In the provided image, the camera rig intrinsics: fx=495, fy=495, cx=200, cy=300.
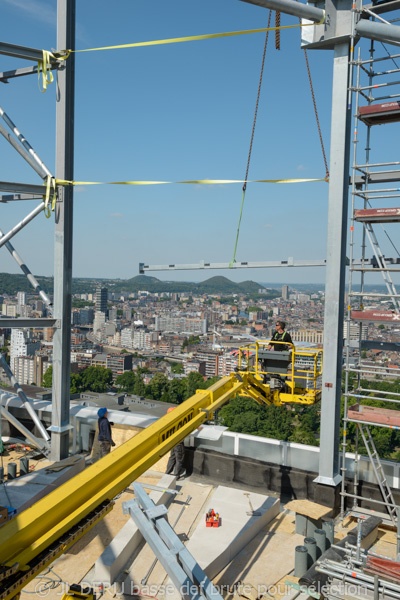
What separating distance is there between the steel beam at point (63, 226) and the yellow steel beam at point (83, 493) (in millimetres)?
4183

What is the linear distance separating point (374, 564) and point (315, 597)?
999 millimetres

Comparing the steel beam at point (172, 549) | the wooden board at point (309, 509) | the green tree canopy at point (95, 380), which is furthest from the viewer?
the green tree canopy at point (95, 380)

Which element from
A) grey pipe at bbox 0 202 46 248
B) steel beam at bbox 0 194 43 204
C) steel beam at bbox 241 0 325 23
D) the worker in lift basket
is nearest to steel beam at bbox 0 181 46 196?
grey pipe at bbox 0 202 46 248

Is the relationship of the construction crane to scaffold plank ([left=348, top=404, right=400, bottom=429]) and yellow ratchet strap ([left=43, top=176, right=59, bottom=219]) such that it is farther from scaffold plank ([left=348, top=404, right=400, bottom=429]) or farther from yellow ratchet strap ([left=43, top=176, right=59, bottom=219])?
yellow ratchet strap ([left=43, top=176, right=59, bottom=219])

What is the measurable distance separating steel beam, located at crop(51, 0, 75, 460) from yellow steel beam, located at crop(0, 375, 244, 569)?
165 inches

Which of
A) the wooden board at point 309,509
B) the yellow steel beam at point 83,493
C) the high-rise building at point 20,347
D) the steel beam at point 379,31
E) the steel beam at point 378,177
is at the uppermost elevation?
the steel beam at point 379,31

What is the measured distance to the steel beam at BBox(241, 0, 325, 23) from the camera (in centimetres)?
626

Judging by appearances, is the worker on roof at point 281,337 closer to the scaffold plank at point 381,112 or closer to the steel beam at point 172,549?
the scaffold plank at point 381,112

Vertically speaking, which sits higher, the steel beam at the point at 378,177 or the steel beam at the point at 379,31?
the steel beam at the point at 379,31

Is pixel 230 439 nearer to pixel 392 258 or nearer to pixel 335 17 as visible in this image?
pixel 392 258

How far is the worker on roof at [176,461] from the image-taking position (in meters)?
8.73

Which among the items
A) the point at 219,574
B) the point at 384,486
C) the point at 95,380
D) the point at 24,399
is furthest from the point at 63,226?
the point at 95,380

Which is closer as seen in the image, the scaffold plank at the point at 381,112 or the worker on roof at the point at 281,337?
the scaffold plank at the point at 381,112

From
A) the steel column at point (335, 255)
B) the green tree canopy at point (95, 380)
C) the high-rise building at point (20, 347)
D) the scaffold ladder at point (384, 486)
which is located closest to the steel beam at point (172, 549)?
the scaffold ladder at point (384, 486)
